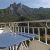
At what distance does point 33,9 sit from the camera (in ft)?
20.6

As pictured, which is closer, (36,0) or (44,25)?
(44,25)

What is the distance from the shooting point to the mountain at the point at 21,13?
5691 mm

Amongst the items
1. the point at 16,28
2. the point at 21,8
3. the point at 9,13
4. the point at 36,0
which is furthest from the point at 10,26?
the point at 36,0

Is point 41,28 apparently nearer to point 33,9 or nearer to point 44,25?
point 44,25

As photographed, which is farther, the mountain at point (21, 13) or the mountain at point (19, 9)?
the mountain at point (19, 9)

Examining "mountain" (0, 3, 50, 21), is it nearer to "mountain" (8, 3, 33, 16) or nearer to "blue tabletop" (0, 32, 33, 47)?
"mountain" (8, 3, 33, 16)

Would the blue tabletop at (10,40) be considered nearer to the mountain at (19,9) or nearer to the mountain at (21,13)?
the mountain at (21,13)

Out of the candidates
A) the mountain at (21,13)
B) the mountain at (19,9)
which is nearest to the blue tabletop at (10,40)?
the mountain at (21,13)

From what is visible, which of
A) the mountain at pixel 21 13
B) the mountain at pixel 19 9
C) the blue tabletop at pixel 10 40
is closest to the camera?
the blue tabletop at pixel 10 40

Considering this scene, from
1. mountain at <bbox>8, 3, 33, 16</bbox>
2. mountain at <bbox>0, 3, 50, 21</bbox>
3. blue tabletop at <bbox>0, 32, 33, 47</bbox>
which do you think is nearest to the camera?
blue tabletop at <bbox>0, 32, 33, 47</bbox>

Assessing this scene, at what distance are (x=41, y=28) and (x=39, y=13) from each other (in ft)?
5.35

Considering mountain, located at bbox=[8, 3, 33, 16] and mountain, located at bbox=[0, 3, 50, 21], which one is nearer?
mountain, located at bbox=[0, 3, 50, 21]

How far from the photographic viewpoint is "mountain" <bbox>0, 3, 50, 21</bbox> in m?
5.69

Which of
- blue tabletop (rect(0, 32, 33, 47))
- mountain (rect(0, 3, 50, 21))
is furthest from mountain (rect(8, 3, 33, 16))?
blue tabletop (rect(0, 32, 33, 47))
